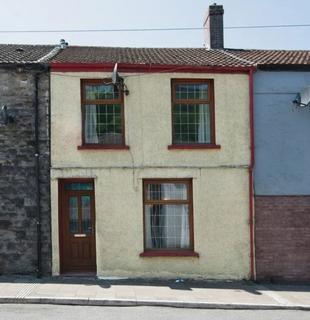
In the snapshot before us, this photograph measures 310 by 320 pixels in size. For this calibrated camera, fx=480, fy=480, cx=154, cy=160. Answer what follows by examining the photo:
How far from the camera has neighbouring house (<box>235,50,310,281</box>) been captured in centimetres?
1277

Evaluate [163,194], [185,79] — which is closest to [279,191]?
[163,194]

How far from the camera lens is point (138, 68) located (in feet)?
42.1

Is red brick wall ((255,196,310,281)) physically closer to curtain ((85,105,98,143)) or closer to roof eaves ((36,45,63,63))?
curtain ((85,105,98,143))

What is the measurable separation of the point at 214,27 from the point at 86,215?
338 inches

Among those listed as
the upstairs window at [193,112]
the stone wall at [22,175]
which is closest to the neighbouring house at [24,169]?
the stone wall at [22,175]

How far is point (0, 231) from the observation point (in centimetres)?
1239

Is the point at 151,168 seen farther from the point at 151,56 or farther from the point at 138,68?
the point at 151,56

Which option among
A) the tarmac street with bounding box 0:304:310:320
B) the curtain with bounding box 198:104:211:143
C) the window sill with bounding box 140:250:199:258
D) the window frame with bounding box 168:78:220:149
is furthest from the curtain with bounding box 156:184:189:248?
the tarmac street with bounding box 0:304:310:320

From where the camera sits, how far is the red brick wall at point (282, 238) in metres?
12.7

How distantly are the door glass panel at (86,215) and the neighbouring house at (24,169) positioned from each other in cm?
98

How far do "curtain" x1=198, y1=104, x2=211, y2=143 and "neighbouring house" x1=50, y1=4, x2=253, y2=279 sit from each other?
0.09 feet

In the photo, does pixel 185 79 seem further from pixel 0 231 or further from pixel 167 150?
pixel 0 231

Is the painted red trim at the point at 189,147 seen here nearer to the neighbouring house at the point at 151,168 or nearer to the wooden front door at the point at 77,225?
the neighbouring house at the point at 151,168

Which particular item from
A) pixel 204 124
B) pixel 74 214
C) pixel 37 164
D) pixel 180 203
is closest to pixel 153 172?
pixel 180 203
